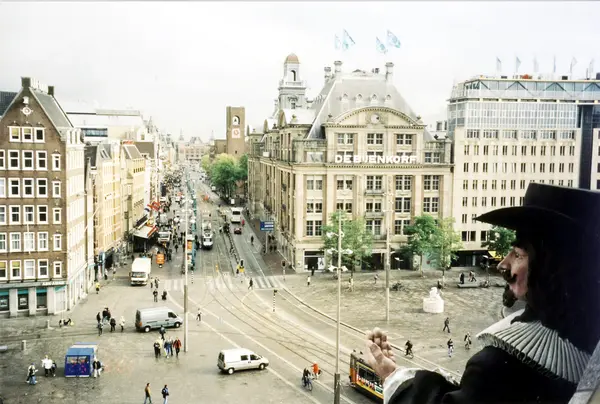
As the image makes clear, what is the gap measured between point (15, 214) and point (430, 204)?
33.5m

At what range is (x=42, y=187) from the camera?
128ft

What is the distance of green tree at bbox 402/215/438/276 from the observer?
5128 cm

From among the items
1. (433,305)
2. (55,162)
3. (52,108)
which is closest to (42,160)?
(55,162)

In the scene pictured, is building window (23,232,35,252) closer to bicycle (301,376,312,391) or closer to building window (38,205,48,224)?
building window (38,205,48,224)

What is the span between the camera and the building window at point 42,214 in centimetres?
3903

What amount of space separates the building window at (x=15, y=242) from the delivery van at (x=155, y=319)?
8753 mm

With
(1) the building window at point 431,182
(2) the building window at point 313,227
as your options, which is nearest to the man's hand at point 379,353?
(2) the building window at point 313,227

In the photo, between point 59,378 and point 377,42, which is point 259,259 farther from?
point 59,378

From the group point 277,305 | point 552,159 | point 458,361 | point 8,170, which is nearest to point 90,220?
point 8,170

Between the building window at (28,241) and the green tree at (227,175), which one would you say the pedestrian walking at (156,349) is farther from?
the green tree at (227,175)

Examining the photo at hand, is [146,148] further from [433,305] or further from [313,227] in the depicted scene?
[433,305]

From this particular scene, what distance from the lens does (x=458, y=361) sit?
30516mm

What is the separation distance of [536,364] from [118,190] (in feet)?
193

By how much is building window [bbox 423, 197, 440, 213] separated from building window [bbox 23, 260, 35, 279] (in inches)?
1267
